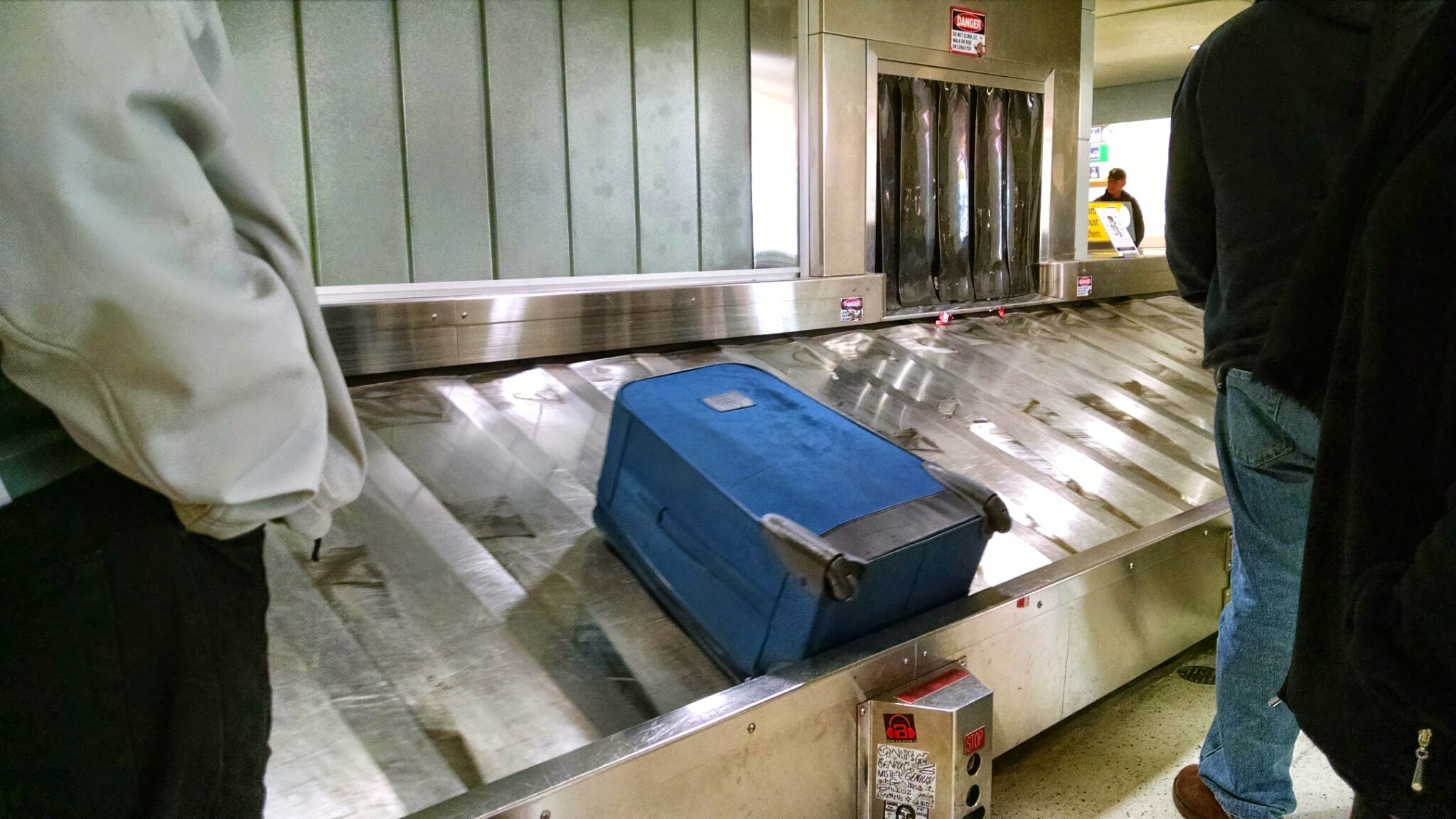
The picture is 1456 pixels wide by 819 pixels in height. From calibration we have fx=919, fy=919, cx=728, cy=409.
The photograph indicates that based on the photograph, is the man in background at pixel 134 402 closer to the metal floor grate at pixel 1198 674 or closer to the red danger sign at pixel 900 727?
the red danger sign at pixel 900 727

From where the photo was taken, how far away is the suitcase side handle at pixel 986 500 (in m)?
1.61

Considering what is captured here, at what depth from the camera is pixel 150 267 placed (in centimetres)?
67

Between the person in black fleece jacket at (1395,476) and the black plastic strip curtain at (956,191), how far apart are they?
2.70 m

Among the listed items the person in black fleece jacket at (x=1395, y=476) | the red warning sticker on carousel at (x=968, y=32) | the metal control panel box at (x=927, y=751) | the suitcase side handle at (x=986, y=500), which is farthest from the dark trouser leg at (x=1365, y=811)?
the red warning sticker on carousel at (x=968, y=32)

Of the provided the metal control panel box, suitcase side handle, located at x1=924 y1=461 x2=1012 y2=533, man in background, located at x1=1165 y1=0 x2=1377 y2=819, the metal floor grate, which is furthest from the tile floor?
suitcase side handle, located at x1=924 y1=461 x2=1012 y2=533

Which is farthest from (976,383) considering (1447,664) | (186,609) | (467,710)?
(186,609)

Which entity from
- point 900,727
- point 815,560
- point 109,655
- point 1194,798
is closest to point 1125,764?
point 1194,798

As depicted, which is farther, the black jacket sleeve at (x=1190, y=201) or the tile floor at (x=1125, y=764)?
the tile floor at (x=1125, y=764)

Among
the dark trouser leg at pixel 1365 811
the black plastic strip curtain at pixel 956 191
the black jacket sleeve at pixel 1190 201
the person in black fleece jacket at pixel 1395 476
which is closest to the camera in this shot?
the person in black fleece jacket at pixel 1395 476

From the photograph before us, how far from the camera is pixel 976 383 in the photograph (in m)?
3.09

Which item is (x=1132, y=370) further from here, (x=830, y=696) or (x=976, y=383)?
(x=830, y=696)

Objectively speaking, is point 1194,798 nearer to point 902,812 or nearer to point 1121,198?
point 902,812

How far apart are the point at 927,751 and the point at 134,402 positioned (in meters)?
1.23

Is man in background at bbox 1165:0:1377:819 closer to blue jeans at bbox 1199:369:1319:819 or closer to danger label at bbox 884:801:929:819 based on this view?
blue jeans at bbox 1199:369:1319:819
